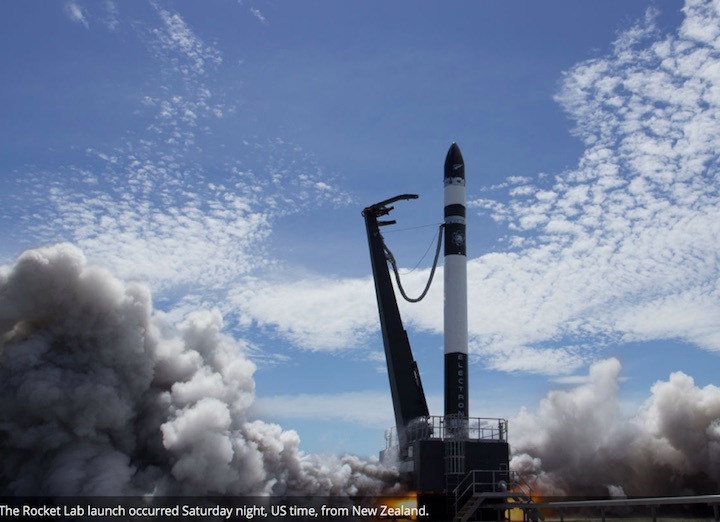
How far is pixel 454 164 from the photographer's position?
48562 millimetres

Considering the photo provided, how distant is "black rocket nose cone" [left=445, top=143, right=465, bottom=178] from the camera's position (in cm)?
4842

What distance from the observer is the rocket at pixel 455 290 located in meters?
44.7

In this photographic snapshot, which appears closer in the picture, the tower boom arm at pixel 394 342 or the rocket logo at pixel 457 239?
the tower boom arm at pixel 394 342

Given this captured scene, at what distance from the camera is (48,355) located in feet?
115

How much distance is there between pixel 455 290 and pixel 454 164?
874 cm

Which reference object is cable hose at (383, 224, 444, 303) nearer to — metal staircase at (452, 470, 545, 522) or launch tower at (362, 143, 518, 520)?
launch tower at (362, 143, 518, 520)

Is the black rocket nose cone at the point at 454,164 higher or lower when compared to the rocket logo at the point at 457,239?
higher

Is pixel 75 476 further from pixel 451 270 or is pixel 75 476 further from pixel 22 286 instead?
pixel 451 270

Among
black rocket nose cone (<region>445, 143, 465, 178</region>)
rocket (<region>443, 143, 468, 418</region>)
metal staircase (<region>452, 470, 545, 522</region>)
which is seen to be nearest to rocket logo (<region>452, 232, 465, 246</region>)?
rocket (<region>443, 143, 468, 418</region>)

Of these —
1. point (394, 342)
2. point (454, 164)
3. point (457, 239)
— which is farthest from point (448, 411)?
point (454, 164)

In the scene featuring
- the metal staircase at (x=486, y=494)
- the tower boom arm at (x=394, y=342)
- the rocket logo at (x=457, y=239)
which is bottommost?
the metal staircase at (x=486, y=494)

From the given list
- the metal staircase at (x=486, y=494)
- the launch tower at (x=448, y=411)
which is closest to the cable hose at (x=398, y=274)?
the launch tower at (x=448, y=411)

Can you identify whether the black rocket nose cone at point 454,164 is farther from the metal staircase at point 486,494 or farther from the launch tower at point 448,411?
the metal staircase at point 486,494

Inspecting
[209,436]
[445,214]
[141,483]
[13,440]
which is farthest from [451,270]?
[13,440]
